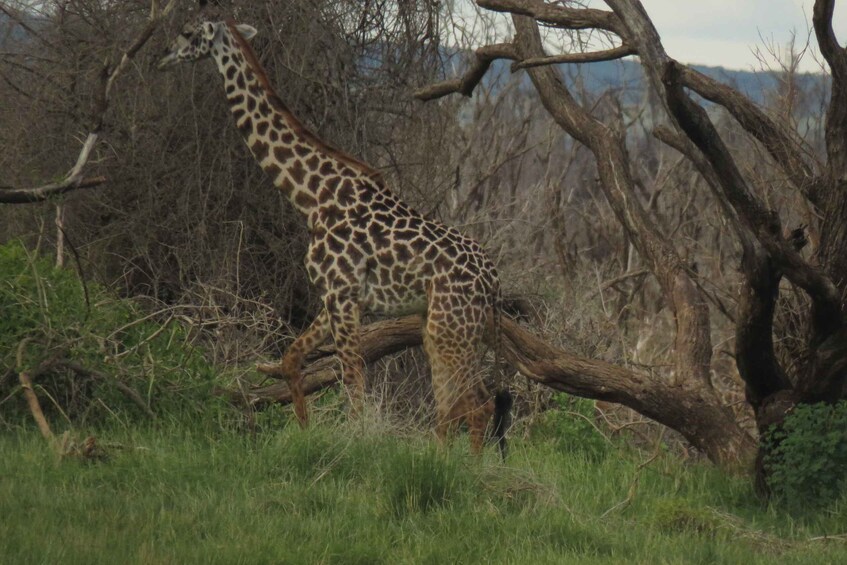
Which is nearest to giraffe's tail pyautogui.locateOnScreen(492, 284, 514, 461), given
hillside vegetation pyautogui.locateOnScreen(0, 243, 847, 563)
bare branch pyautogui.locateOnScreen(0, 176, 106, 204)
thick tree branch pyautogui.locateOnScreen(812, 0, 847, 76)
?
hillside vegetation pyautogui.locateOnScreen(0, 243, 847, 563)

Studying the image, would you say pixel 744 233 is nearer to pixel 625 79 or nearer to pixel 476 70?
pixel 476 70

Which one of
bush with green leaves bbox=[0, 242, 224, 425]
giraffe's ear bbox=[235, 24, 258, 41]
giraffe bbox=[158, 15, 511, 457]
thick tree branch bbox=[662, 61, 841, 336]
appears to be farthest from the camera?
giraffe's ear bbox=[235, 24, 258, 41]

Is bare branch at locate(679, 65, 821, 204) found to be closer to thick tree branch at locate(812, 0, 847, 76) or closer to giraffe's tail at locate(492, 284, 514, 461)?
thick tree branch at locate(812, 0, 847, 76)

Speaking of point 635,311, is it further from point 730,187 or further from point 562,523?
point 562,523

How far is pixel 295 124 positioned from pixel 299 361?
A: 5.05 ft

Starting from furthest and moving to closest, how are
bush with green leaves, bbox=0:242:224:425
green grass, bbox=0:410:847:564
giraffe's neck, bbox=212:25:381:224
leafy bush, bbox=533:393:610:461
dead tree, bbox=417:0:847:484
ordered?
leafy bush, bbox=533:393:610:461 < giraffe's neck, bbox=212:25:381:224 < bush with green leaves, bbox=0:242:224:425 < dead tree, bbox=417:0:847:484 < green grass, bbox=0:410:847:564

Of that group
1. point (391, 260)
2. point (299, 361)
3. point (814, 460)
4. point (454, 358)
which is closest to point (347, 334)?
point (299, 361)

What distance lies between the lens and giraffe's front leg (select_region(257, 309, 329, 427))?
7551 millimetres

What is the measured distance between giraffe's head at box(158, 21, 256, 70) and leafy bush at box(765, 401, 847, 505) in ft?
14.0

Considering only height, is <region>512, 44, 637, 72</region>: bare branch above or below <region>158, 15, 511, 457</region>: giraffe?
above

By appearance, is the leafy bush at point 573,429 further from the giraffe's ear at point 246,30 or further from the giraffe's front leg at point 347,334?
the giraffe's ear at point 246,30

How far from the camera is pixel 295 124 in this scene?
26.3 ft

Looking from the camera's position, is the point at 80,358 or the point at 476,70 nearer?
the point at 80,358

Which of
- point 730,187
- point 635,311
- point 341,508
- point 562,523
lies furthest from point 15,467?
point 635,311
